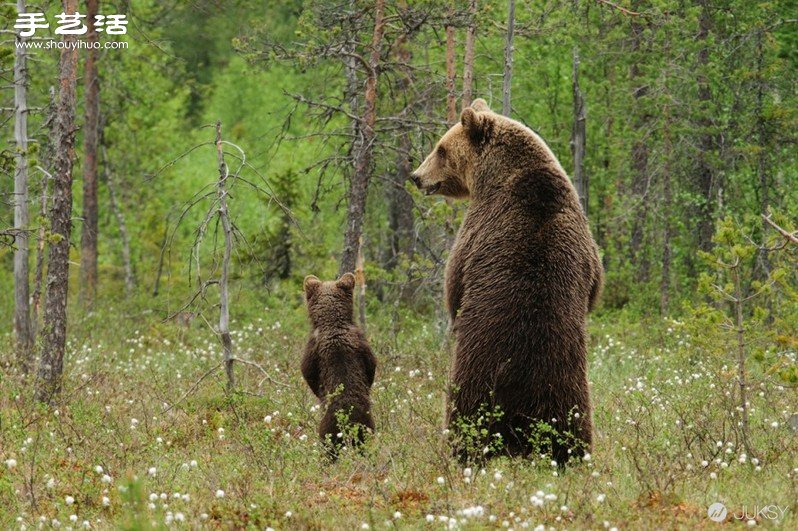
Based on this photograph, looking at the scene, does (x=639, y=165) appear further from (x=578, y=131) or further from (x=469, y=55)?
(x=469, y=55)

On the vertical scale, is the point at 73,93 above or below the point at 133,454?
above

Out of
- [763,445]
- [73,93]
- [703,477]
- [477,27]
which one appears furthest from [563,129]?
[703,477]

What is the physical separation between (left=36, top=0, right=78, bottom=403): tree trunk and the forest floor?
369 millimetres

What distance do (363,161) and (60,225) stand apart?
387 cm

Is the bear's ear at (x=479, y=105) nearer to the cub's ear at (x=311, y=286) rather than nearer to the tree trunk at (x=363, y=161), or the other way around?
the cub's ear at (x=311, y=286)

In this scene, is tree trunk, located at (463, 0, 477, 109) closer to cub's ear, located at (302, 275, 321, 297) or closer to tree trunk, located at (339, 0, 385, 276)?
tree trunk, located at (339, 0, 385, 276)

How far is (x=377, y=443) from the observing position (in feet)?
26.2

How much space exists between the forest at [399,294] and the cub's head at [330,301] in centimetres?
70

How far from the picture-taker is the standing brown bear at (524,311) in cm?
706

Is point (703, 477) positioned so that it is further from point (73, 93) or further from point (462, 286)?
point (73, 93)

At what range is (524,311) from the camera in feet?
23.2

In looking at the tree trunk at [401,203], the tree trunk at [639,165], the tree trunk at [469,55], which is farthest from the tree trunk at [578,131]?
the tree trunk at [469,55]

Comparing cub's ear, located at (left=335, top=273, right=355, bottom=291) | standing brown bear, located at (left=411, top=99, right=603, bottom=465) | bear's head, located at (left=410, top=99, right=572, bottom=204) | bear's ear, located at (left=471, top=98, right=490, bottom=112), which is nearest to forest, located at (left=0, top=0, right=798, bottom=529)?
standing brown bear, located at (left=411, top=99, right=603, bottom=465)

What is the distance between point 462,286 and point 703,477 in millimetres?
2228
